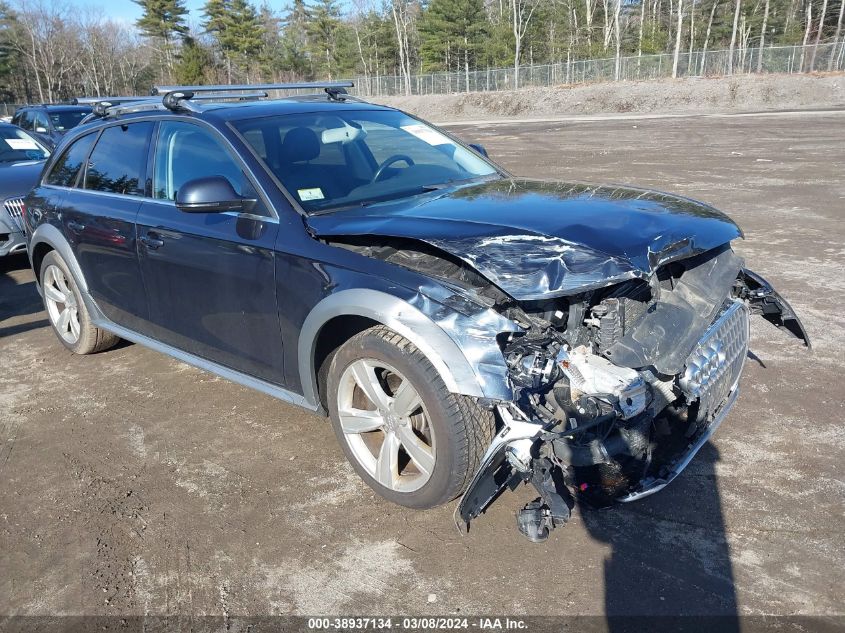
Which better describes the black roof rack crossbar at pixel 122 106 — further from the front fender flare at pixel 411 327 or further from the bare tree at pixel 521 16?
the bare tree at pixel 521 16

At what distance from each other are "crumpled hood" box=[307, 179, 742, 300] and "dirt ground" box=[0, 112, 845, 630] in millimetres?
1121

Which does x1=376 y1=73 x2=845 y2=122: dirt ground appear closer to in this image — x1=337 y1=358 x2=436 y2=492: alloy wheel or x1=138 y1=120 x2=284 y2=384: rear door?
x1=138 y1=120 x2=284 y2=384: rear door

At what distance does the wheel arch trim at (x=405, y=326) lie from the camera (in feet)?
9.07

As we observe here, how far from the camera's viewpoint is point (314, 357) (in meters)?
3.40

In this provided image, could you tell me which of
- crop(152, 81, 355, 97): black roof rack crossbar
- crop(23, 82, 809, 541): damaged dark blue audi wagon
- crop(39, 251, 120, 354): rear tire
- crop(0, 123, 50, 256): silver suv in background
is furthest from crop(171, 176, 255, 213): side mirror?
crop(0, 123, 50, 256): silver suv in background

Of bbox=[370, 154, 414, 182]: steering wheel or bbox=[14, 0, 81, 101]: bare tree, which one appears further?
bbox=[14, 0, 81, 101]: bare tree

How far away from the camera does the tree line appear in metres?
67.5

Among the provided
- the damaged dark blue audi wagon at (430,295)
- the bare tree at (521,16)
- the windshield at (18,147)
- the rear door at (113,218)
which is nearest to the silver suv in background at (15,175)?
the windshield at (18,147)

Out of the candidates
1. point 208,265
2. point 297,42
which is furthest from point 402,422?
point 297,42

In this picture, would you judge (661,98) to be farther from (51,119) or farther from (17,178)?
(17,178)

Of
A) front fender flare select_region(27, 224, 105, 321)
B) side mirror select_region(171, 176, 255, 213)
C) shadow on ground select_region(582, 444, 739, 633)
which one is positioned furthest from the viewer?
front fender flare select_region(27, 224, 105, 321)

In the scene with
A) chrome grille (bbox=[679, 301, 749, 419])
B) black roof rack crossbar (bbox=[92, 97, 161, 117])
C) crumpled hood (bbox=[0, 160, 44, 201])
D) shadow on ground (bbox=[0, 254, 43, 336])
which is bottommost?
shadow on ground (bbox=[0, 254, 43, 336])

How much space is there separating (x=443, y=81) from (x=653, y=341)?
60013 mm

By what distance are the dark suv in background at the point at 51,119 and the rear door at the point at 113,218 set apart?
36.0 feet
